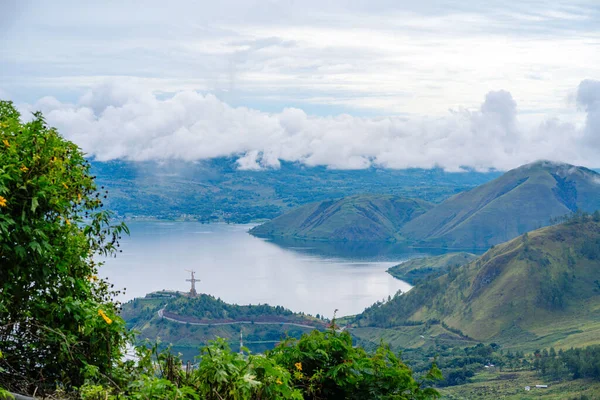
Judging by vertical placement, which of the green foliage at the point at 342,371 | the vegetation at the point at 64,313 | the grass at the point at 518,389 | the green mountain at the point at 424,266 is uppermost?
the vegetation at the point at 64,313

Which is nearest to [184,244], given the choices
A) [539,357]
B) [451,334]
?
[451,334]

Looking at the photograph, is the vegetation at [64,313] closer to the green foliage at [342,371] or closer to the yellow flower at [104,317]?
the yellow flower at [104,317]

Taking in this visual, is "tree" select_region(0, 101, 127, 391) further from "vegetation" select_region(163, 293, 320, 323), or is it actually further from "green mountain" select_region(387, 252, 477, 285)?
"green mountain" select_region(387, 252, 477, 285)

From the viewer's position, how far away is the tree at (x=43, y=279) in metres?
5.28

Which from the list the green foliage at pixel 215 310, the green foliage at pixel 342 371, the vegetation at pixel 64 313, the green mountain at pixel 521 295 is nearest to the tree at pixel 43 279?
the vegetation at pixel 64 313

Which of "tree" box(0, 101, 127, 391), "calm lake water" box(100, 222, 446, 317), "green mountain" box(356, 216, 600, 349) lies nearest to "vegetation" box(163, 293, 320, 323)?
"calm lake water" box(100, 222, 446, 317)

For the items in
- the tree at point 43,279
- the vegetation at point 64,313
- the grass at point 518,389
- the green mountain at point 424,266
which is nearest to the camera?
the vegetation at point 64,313

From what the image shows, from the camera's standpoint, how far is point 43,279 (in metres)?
5.58

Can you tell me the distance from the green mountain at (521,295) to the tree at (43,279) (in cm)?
8464

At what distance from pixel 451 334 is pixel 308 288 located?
3183cm

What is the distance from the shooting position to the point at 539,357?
73.1 m

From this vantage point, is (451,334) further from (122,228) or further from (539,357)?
(122,228)

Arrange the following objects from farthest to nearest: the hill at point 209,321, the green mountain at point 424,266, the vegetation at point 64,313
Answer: the green mountain at point 424,266 < the hill at point 209,321 < the vegetation at point 64,313

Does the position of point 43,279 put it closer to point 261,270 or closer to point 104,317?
point 104,317
